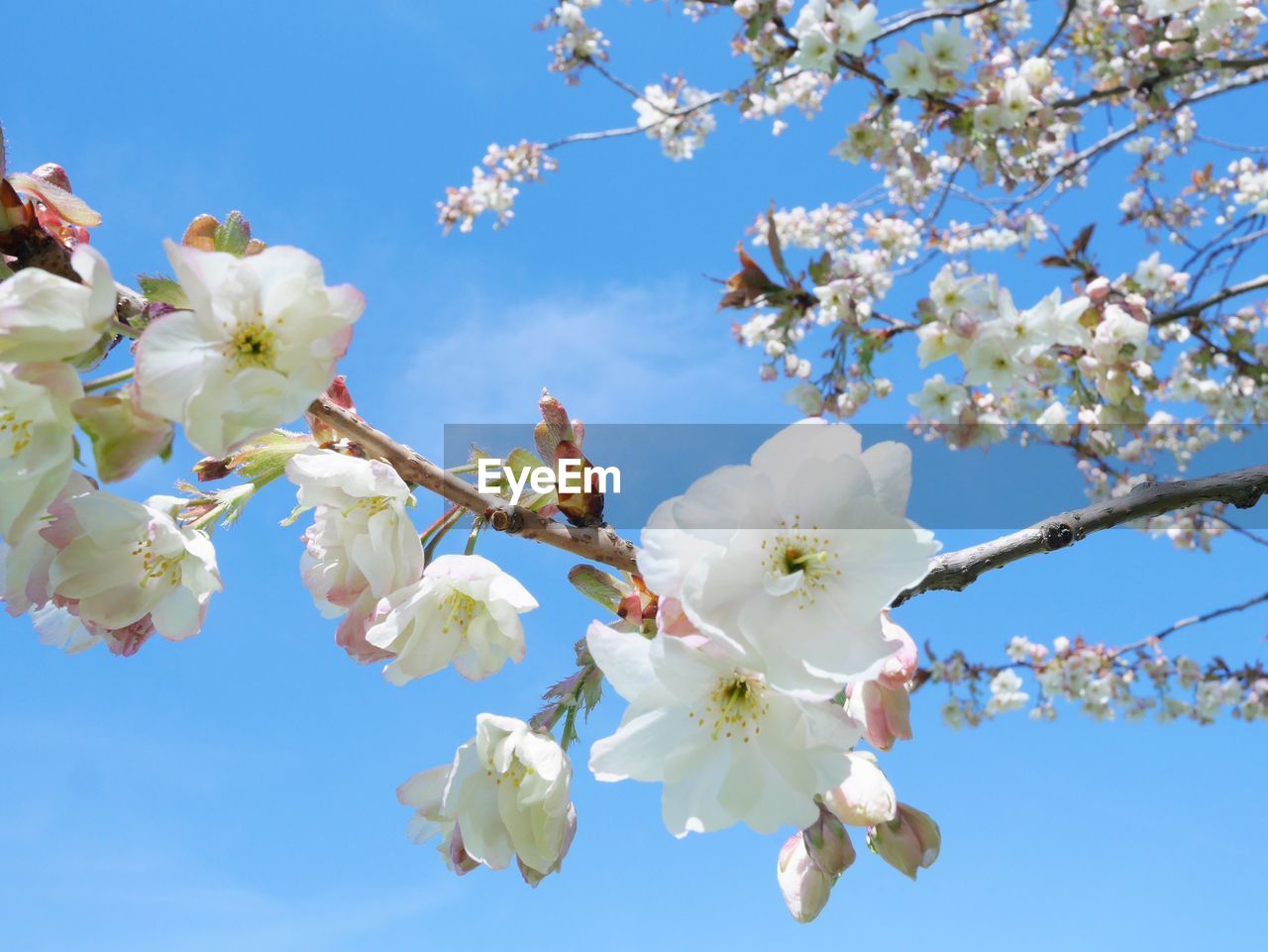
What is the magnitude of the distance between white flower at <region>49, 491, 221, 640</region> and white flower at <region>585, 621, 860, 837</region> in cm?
42

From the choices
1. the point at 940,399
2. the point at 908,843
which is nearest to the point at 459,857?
the point at 908,843

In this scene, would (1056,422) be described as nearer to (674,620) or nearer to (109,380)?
(674,620)

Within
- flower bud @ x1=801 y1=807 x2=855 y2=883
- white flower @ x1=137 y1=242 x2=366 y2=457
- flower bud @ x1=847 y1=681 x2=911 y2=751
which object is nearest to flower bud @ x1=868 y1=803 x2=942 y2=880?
flower bud @ x1=801 y1=807 x2=855 y2=883

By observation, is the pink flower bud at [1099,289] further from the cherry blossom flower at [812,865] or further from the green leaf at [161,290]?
the green leaf at [161,290]

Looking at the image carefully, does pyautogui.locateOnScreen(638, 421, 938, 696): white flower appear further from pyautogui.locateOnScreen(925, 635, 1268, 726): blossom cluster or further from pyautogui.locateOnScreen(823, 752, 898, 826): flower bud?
pyautogui.locateOnScreen(925, 635, 1268, 726): blossom cluster

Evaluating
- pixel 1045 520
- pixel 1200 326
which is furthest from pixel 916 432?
pixel 1045 520

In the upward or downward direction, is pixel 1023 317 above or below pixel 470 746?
above

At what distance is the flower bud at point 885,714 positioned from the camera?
0.79 metres

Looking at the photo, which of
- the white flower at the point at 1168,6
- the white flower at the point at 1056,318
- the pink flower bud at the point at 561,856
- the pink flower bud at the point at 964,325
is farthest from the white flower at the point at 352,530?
the white flower at the point at 1168,6

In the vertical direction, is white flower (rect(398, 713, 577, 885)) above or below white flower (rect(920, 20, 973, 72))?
below

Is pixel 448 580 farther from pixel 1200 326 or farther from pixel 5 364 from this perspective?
pixel 1200 326

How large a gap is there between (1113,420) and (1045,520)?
314 centimetres

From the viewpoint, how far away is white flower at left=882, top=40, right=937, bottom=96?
11.3ft

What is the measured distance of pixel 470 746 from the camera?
2.93 feet
